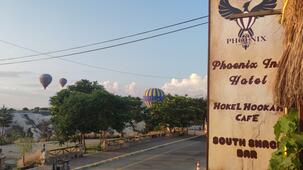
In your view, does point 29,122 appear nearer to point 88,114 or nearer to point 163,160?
point 88,114

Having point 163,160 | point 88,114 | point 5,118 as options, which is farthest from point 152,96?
point 163,160

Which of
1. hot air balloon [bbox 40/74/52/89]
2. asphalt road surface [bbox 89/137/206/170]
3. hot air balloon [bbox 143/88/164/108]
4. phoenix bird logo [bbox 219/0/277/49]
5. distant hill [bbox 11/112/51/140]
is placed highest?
hot air balloon [bbox 40/74/52/89]

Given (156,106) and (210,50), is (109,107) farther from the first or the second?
(210,50)

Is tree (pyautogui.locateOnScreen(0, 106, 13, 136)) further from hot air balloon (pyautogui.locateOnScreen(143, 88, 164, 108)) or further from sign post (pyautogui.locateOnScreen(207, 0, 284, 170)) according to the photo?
sign post (pyautogui.locateOnScreen(207, 0, 284, 170))

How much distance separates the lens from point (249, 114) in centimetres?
783

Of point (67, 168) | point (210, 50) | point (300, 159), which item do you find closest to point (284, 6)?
point (210, 50)

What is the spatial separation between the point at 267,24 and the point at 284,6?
0.65 m

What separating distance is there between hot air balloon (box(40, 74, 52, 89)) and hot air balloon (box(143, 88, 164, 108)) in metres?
16.4

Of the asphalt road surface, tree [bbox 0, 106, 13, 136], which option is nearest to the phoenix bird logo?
the asphalt road surface

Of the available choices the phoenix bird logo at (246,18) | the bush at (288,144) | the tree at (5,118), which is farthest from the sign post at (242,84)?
the tree at (5,118)

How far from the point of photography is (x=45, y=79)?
209 feet

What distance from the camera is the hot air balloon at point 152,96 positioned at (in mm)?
73375

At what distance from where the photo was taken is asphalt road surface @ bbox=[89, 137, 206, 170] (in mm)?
31828

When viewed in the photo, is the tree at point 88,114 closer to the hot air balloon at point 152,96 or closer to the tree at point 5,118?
the hot air balloon at point 152,96
